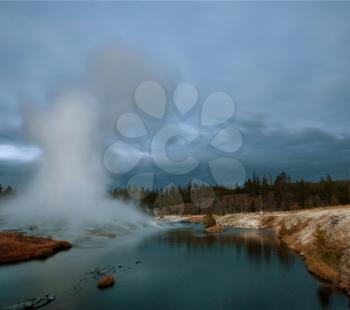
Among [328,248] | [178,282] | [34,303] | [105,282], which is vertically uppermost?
[328,248]

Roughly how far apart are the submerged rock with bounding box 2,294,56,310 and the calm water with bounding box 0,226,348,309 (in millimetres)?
794

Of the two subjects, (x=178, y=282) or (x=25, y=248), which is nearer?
(x=178, y=282)

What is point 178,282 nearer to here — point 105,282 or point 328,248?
point 105,282

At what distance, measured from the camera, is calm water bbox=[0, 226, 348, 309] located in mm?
27328

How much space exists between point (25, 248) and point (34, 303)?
29220 millimetres

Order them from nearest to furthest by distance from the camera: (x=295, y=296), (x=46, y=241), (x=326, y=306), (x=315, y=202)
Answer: (x=326, y=306)
(x=295, y=296)
(x=46, y=241)
(x=315, y=202)

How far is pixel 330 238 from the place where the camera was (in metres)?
41.4

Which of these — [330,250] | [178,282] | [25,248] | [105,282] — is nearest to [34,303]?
[105,282]

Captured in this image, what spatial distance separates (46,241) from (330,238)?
52.5m

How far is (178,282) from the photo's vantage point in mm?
34188

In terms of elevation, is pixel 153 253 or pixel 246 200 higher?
pixel 246 200

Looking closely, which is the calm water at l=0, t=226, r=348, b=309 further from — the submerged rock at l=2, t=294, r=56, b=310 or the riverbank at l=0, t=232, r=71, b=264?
the riverbank at l=0, t=232, r=71, b=264

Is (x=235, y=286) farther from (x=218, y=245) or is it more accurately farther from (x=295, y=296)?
(x=218, y=245)

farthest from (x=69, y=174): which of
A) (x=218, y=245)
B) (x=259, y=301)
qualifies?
(x=259, y=301)
